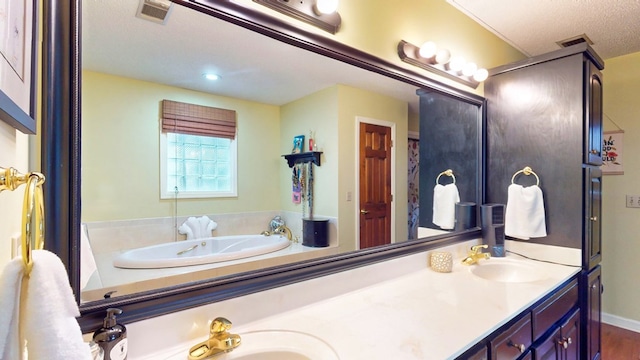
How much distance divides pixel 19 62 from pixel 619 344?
12.5ft

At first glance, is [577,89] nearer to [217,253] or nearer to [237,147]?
[237,147]

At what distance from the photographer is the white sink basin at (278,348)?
84cm

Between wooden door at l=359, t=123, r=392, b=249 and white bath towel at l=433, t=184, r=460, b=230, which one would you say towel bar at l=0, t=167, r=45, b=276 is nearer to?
wooden door at l=359, t=123, r=392, b=249

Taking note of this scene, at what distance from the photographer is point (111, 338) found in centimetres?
69

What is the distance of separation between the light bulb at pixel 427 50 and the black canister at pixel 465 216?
0.99 meters

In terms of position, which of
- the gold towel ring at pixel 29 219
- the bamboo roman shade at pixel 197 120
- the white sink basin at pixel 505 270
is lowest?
the white sink basin at pixel 505 270

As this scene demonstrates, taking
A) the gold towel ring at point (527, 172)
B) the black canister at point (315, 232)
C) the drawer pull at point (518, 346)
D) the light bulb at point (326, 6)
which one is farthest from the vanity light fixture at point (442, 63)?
the drawer pull at point (518, 346)

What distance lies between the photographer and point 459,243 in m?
1.92

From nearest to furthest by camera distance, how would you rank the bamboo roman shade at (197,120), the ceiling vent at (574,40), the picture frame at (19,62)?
1. the picture frame at (19,62)
2. the bamboo roman shade at (197,120)
3. the ceiling vent at (574,40)

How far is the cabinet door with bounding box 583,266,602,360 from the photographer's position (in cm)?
178

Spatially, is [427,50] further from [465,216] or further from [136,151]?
[136,151]

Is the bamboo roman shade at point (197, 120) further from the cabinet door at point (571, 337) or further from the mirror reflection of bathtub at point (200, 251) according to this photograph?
the cabinet door at point (571, 337)

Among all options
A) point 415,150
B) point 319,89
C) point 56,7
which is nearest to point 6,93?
point 56,7

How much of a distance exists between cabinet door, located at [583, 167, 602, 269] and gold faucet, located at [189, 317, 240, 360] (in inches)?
78.2
